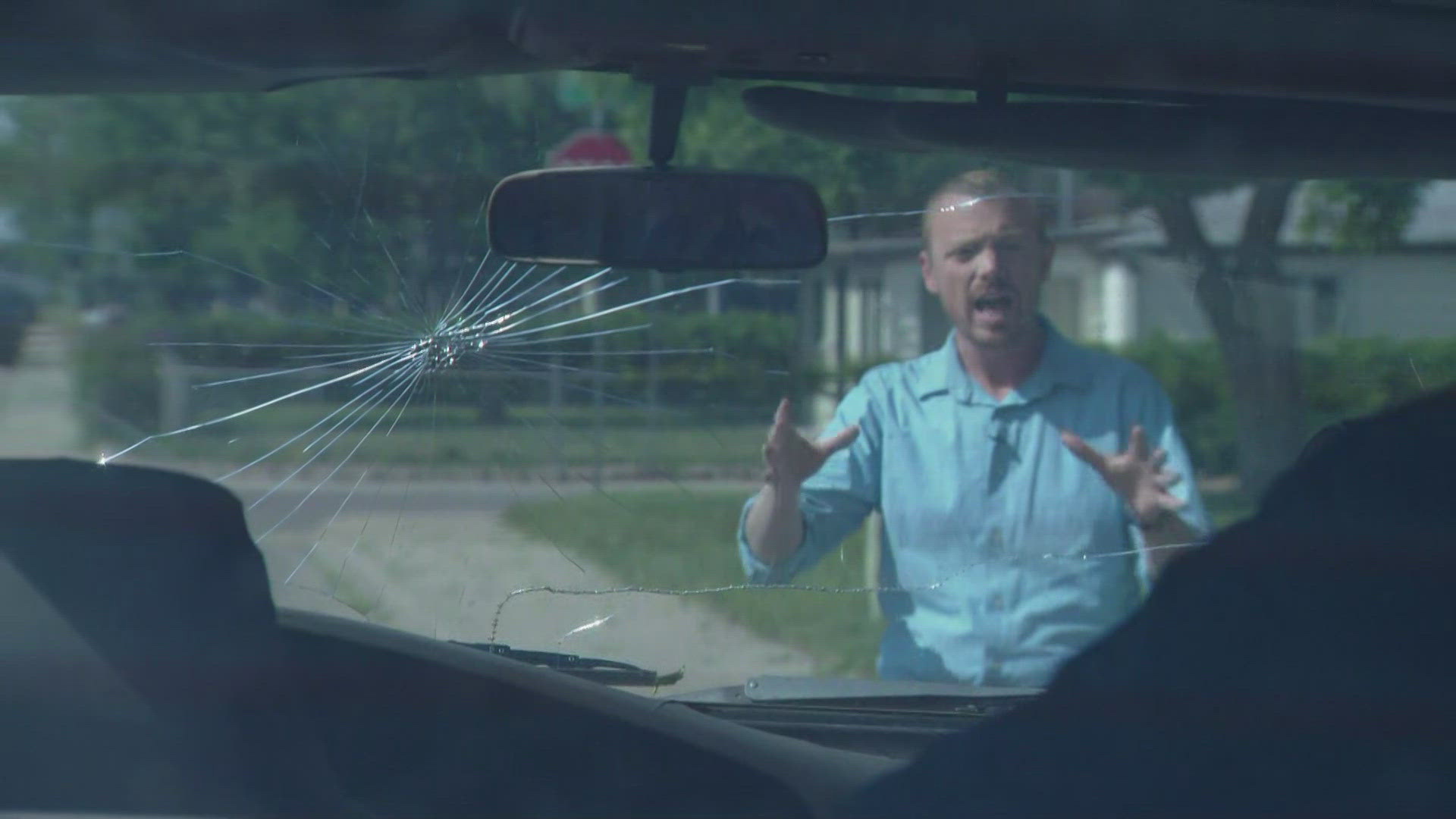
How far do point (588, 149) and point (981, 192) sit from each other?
611mm

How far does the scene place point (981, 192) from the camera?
8.13 feet

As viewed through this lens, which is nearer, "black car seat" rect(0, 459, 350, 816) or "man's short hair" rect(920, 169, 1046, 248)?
"black car seat" rect(0, 459, 350, 816)

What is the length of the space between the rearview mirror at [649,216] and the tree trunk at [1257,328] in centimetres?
61

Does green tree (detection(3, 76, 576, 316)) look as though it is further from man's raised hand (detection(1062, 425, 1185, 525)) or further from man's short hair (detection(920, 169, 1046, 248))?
man's raised hand (detection(1062, 425, 1185, 525))

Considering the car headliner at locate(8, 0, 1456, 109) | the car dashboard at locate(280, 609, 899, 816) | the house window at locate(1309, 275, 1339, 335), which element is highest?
the car headliner at locate(8, 0, 1456, 109)

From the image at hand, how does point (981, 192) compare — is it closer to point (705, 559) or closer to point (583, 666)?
point (705, 559)

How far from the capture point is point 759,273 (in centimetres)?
260

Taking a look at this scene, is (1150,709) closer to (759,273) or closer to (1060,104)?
(1060,104)

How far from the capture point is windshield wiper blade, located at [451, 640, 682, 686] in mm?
2516

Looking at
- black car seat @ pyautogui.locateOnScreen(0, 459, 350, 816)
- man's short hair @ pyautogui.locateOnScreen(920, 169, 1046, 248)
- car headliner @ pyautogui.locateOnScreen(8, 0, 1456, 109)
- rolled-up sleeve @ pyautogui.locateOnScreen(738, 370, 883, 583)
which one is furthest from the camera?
rolled-up sleeve @ pyautogui.locateOnScreen(738, 370, 883, 583)

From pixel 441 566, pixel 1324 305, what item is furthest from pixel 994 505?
pixel 441 566

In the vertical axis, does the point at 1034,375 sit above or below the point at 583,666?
above

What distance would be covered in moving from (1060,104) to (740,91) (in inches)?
18.1

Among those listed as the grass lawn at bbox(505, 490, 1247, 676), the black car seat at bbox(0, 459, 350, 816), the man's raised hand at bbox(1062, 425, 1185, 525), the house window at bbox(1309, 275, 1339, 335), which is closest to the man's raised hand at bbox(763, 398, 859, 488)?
the grass lawn at bbox(505, 490, 1247, 676)
